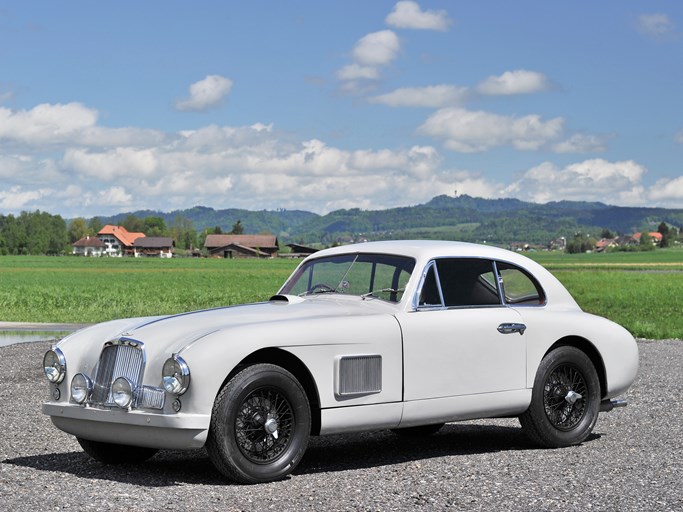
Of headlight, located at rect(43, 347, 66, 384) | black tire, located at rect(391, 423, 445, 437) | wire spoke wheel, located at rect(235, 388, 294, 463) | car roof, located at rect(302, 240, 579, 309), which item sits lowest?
black tire, located at rect(391, 423, 445, 437)

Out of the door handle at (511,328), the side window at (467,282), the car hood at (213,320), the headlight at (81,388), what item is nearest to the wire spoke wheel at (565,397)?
the door handle at (511,328)

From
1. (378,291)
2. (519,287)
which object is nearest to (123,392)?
(378,291)

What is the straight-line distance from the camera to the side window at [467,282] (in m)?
8.97

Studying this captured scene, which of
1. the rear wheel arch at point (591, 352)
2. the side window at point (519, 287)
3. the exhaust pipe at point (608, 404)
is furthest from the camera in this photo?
the exhaust pipe at point (608, 404)

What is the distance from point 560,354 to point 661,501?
2.34m

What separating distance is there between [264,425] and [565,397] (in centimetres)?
321

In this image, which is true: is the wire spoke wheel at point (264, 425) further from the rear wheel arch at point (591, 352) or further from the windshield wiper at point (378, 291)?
the rear wheel arch at point (591, 352)

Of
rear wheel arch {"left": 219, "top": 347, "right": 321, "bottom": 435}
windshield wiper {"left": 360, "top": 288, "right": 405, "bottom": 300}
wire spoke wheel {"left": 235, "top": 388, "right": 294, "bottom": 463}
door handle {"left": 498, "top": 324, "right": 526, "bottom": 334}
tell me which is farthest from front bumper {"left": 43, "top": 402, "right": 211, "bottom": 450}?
door handle {"left": 498, "top": 324, "right": 526, "bottom": 334}

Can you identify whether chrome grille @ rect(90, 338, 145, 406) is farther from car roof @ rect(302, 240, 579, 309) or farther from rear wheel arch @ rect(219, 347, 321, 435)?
car roof @ rect(302, 240, 579, 309)

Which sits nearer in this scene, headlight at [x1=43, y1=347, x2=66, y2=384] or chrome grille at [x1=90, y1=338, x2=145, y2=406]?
chrome grille at [x1=90, y1=338, x2=145, y2=406]

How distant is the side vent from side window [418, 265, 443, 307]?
0.81m

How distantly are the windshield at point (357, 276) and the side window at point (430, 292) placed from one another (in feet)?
0.53

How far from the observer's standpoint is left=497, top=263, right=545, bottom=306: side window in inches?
373

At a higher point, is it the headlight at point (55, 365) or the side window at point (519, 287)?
the side window at point (519, 287)
